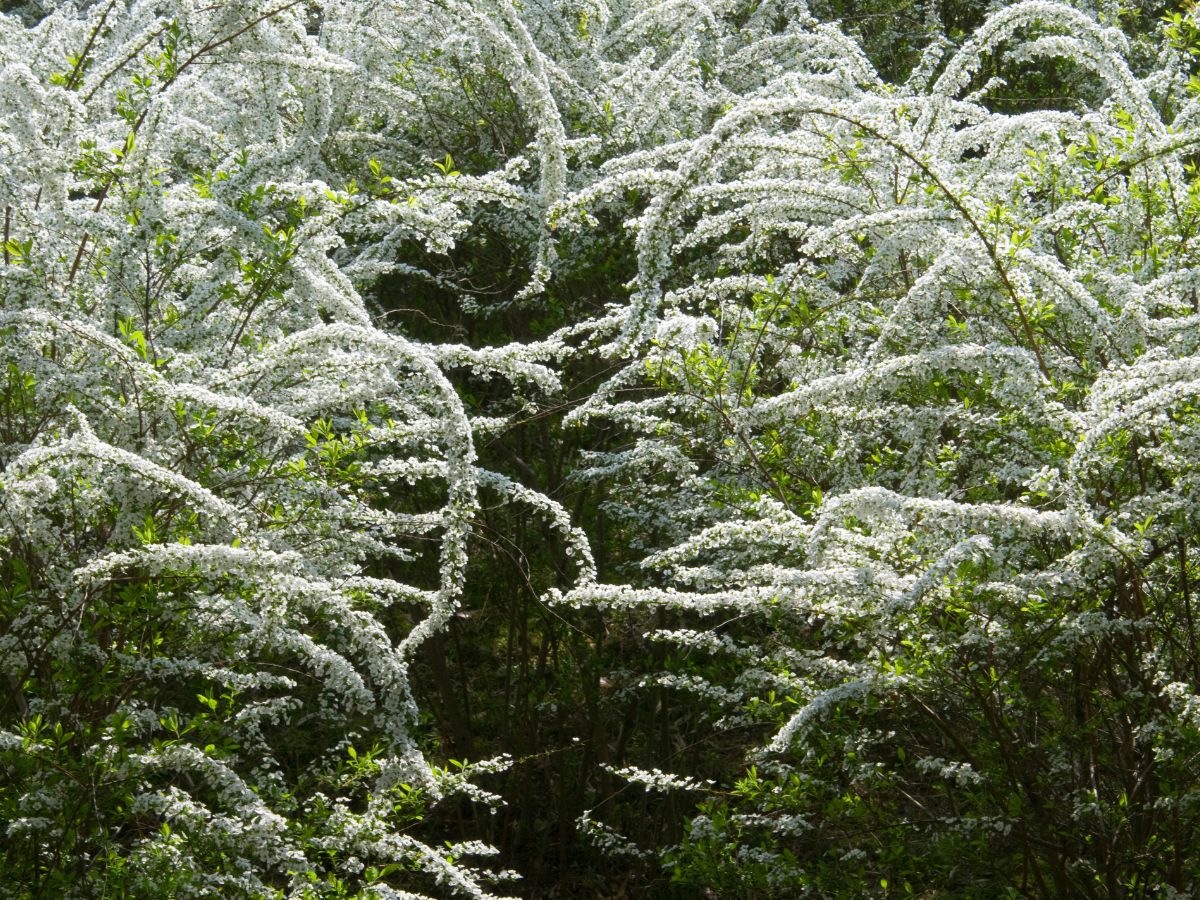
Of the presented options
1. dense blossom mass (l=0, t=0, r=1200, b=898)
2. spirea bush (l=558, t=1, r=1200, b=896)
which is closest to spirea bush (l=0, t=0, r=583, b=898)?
dense blossom mass (l=0, t=0, r=1200, b=898)

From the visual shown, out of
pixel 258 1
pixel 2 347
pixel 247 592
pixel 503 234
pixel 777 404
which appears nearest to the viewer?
pixel 247 592

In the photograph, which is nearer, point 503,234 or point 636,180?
point 636,180

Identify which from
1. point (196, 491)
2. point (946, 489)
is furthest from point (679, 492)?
point (196, 491)

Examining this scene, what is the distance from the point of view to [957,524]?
2.62 meters

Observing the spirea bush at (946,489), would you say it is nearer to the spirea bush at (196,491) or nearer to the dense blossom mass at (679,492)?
the dense blossom mass at (679,492)

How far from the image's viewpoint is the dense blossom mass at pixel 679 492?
9.04 feet

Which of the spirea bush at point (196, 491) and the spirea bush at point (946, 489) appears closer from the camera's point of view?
the spirea bush at point (946, 489)

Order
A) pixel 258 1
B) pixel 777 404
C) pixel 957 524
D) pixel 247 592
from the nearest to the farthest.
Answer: pixel 957 524 < pixel 247 592 < pixel 777 404 < pixel 258 1

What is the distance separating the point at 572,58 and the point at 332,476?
3.40 m

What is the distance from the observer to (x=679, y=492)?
172 inches

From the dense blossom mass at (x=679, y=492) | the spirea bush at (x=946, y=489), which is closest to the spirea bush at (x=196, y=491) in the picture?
the dense blossom mass at (x=679, y=492)

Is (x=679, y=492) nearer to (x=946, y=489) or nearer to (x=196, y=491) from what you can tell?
(x=946, y=489)

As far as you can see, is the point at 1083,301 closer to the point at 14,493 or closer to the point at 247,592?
the point at 247,592

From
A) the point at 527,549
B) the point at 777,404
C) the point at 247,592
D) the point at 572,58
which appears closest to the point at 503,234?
the point at 572,58
